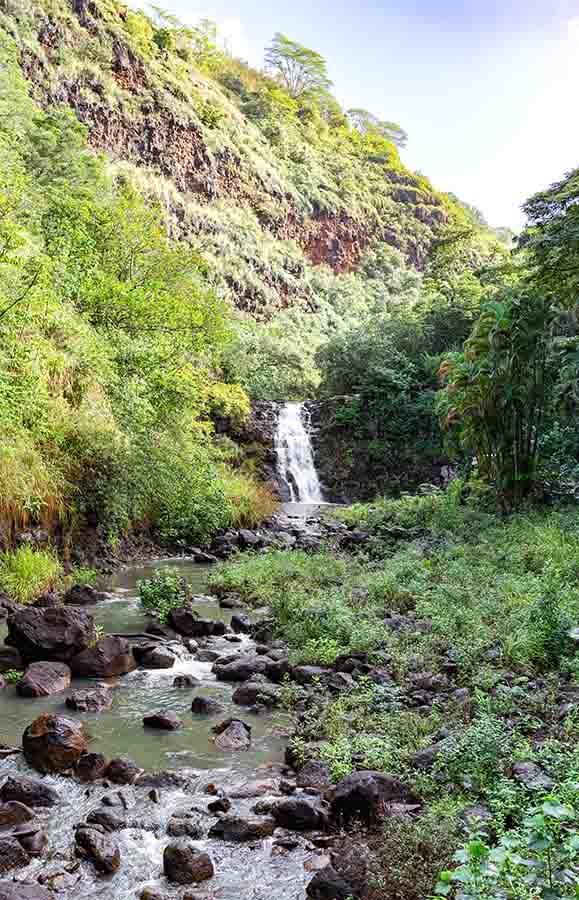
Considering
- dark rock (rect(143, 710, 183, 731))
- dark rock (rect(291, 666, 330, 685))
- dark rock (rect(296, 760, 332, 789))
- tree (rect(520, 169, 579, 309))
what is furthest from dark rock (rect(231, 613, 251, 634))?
tree (rect(520, 169, 579, 309))

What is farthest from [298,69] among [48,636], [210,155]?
[48,636]

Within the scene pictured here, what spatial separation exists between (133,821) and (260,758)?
134cm

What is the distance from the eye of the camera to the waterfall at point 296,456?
26547 mm

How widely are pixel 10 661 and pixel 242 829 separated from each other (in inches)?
161

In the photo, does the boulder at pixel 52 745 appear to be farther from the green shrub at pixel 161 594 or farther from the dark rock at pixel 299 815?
the green shrub at pixel 161 594

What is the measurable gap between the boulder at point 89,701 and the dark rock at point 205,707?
84 cm

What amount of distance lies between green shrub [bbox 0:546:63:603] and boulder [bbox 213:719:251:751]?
17.4ft

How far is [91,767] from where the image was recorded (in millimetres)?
5207

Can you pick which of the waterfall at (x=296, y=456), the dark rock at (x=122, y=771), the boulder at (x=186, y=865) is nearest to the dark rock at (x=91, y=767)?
the dark rock at (x=122, y=771)

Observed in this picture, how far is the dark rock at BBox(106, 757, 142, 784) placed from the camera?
5.15m

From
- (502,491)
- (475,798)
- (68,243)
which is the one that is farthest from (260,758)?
(68,243)

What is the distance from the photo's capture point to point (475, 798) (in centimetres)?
425

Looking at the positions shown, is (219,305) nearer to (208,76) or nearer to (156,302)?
(156,302)

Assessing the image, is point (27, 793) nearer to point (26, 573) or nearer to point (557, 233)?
point (26, 573)
